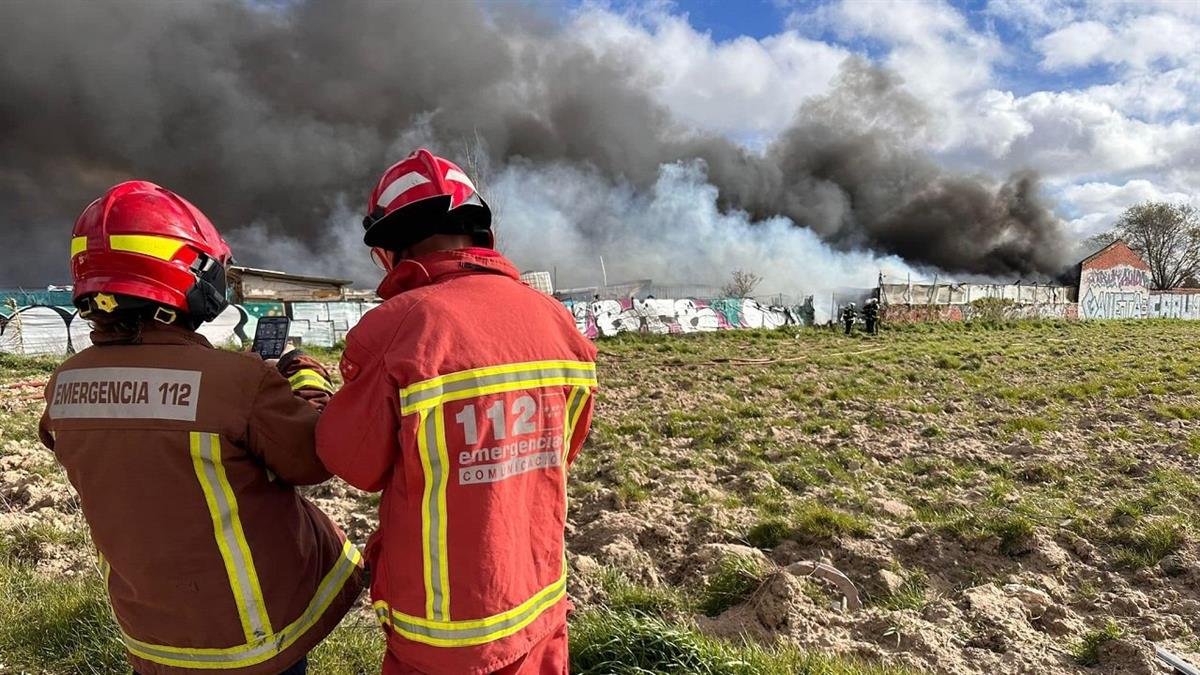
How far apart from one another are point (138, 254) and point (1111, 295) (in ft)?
158

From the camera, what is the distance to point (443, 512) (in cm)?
138

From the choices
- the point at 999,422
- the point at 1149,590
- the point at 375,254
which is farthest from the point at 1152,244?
the point at 375,254

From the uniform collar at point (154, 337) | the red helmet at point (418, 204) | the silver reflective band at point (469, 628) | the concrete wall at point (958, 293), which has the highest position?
the concrete wall at point (958, 293)

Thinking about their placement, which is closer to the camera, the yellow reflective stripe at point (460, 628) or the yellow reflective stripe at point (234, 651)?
the yellow reflective stripe at point (460, 628)

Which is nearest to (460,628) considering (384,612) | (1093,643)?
(384,612)

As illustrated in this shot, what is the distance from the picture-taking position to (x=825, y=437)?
24.2 feet

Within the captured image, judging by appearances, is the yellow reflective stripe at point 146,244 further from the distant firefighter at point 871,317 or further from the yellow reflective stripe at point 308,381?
the distant firefighter at point 871,317

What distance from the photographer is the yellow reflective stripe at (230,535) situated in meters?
1.46

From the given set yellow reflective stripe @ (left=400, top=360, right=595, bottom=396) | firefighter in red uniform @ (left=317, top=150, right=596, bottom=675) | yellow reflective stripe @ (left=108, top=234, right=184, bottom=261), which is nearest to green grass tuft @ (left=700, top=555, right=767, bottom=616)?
firefighter in red uniform @ (left=317, top=150, right=596, bottom=675)

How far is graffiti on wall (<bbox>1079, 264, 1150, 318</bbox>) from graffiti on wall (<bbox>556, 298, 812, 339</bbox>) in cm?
2093

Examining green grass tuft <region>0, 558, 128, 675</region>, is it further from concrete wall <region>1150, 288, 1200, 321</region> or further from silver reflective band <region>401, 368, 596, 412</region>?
concrete wall <region>1150, 288, 1200, 321</region>

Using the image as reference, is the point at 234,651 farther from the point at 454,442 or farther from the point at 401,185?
the point at 401,185

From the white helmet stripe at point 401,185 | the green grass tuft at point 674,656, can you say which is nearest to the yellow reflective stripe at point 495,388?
the white helmet stripe at point 401,185

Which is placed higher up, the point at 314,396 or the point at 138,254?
the point at 138,254
